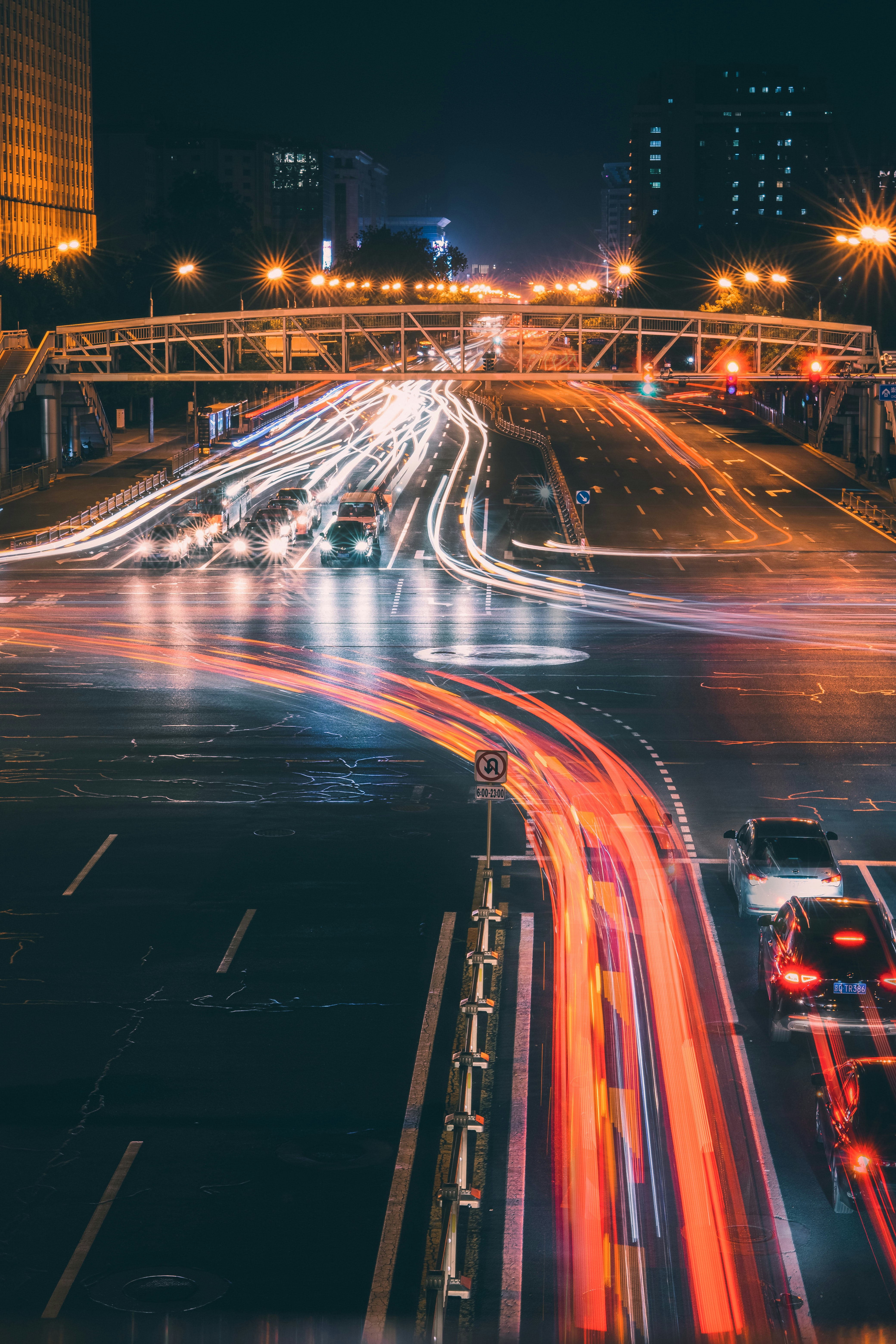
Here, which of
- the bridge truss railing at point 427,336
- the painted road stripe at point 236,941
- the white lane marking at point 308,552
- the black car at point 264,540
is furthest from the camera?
the bridge truss railing at point 427,336

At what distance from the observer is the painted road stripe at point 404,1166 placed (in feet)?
35.6

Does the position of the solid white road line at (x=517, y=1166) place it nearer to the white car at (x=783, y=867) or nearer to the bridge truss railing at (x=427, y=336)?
the white car at (x=783, y=867)

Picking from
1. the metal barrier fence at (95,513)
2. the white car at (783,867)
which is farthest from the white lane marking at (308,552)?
the white car at (783,867)

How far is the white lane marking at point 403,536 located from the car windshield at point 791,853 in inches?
1555

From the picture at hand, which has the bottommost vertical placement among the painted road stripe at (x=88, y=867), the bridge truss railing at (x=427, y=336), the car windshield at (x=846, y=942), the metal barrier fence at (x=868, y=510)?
the painted road stripe at (x=88, y=867)

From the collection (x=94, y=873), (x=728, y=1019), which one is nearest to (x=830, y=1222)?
(x=728, y=1019)

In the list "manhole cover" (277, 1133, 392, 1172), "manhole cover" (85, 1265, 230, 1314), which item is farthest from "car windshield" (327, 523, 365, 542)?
"manhole cover" (85, 1265, 230, 1314)

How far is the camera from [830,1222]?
1216 cm

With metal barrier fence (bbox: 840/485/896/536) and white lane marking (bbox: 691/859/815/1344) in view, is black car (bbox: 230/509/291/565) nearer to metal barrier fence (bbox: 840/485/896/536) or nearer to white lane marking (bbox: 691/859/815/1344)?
metal barrier fence (bbox: 840/485/896/536)

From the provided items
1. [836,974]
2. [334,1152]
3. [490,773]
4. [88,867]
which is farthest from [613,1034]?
[88,867]

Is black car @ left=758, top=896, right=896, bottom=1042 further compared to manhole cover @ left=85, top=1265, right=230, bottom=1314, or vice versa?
black car @ left=758, top=896, right=896, bottom=1042

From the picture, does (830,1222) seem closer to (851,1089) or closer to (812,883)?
(851,1089)

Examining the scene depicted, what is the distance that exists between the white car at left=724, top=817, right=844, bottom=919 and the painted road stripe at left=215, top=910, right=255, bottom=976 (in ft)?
21.3

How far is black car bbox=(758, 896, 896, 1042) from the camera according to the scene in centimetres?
1557
